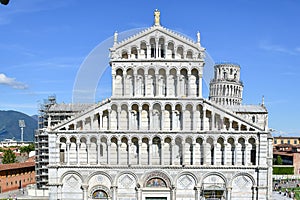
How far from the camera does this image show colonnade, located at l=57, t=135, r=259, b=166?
93.7 feet

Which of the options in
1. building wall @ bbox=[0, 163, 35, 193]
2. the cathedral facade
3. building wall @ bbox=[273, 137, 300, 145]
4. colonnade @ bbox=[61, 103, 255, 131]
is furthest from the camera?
building wall @ bbox=[273, 137, 300, 145]

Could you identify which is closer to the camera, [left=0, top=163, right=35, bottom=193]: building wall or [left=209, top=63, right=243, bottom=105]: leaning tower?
[left=0, top=163, right=35, bottom=193]: building wall

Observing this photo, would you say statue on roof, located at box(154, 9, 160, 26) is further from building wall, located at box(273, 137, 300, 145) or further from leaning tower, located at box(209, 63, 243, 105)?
building wall, located at box(273, 137, 300, 145)

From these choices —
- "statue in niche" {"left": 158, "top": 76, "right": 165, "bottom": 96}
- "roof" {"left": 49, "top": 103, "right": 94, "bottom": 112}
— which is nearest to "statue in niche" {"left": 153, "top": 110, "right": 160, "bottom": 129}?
"statue in niche" {"left": 158, "top": 76, "right": 165, "bottom": 96}

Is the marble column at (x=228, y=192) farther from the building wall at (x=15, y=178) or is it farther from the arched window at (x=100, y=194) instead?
the building wall at (x=15, y=178)

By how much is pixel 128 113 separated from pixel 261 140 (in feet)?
35.2

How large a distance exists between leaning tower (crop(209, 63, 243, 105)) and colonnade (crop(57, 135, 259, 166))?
57.4 m

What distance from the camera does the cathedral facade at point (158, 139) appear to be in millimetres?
Answer: 28391

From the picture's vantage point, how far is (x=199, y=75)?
2884 cm

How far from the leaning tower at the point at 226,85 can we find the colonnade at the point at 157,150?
2259 inches

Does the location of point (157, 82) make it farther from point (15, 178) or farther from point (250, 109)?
point (15, 178)

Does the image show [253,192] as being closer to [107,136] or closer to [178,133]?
[178,133]

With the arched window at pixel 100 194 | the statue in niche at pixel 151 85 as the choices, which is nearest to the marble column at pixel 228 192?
the arched window at pixel 100 194

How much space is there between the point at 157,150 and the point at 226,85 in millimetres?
59184
